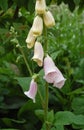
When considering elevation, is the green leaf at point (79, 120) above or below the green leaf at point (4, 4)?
below

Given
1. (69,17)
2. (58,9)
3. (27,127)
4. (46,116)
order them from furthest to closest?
(58,9) → (69,17) → (27,127) → (46,116)

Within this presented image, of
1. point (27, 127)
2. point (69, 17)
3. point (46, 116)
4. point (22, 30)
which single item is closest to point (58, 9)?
point (69, 17)

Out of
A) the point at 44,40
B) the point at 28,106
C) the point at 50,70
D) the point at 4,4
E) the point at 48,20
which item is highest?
the point at 48,20

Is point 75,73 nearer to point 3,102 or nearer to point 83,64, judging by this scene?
point 83,64

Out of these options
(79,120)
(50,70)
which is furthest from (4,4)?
(50,70)

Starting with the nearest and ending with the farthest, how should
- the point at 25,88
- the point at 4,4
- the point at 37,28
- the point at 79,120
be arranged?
the point at 37,28, the point at 79,120, the point at 25,88, the point at 4,4

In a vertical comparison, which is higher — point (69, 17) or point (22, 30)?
point (22, 30)

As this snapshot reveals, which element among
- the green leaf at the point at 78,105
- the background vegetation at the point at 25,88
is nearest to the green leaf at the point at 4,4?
the background vegetation at the point at 25,88

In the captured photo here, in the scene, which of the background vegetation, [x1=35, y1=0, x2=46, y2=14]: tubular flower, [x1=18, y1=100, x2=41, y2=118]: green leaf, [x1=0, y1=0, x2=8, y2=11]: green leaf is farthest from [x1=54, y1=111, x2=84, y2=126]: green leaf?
[x1=0, y1=0, x2=8, y2=11]: green leaf

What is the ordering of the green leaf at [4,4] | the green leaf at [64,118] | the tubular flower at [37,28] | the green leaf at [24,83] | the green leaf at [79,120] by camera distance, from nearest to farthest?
the tubular flower at [37,28] < the green leaf at [64,118] < the green leaf at [79,120] < the green leaf at [24,83] < the green leaf at [4,4]

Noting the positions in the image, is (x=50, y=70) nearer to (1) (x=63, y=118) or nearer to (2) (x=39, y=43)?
(2) (x=39, y=43)

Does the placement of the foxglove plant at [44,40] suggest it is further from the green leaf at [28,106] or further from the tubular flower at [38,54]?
the green leaf at [28,106]
